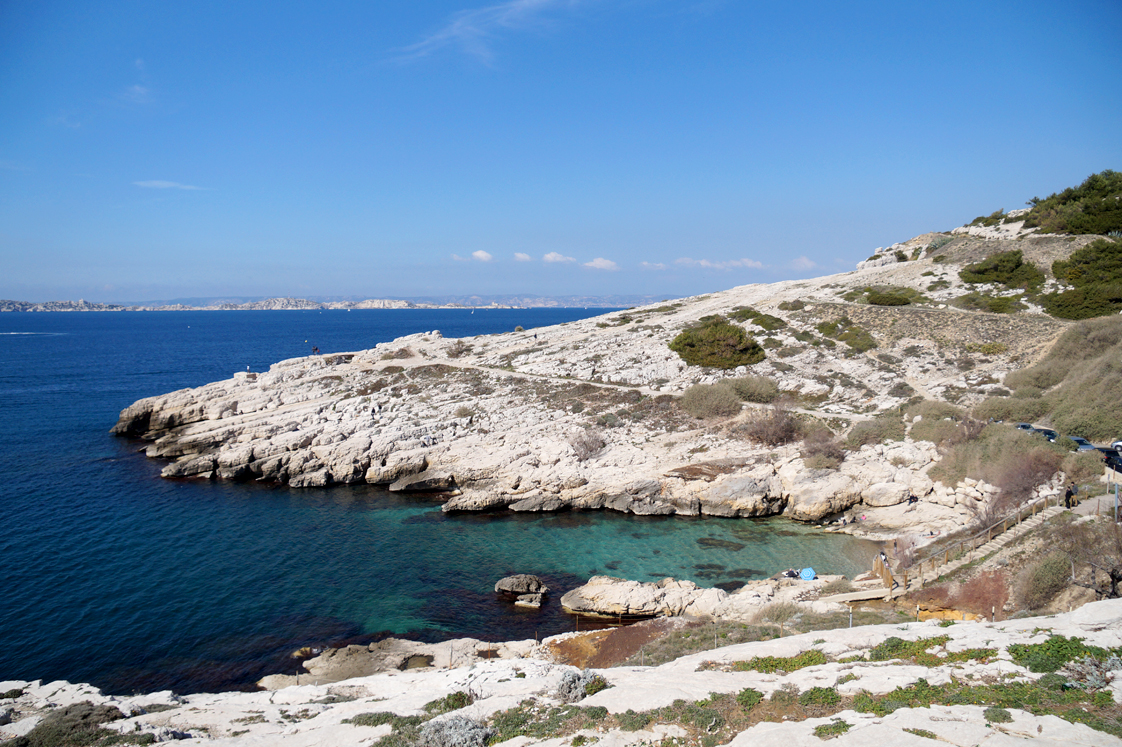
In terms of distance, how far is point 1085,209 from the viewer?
5803cm

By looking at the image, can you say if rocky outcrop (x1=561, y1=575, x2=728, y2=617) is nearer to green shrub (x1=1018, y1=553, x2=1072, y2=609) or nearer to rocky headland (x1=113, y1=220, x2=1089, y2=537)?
green shrub (x1=1018, y1=553, x2=1072, y2=609)

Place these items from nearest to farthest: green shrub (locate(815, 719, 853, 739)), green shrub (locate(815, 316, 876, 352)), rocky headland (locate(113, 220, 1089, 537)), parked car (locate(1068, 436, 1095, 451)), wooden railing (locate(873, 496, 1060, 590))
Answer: green shrub (locate(815, 719, 853, 739)) < wooden railing (locate(873, 496, 1060, 590)) < parked car (locate(1068, 436, 1095, 451)) < rocky headland (locate(113, 220, 1089, 537)) < green shrub (locate(815, 316, 876, 352))

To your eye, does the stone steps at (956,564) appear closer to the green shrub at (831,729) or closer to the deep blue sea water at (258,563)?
the deep blue sea water at (258,563)

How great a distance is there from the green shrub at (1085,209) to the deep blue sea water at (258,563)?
5200cm

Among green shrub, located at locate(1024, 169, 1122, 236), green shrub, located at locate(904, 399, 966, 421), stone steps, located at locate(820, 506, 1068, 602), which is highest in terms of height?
green shrub, located at locate(1024, 169, 1122, 236)

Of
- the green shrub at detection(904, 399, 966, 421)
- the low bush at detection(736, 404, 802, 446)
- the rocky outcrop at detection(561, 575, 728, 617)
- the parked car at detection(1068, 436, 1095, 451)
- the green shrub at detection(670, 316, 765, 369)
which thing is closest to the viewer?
the rocky outcrop at detection(561, 575, 728, 617)

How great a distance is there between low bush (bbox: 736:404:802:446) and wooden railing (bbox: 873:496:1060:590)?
13.8m

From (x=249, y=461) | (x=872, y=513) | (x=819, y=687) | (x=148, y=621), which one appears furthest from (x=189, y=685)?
(x=872, y=513)

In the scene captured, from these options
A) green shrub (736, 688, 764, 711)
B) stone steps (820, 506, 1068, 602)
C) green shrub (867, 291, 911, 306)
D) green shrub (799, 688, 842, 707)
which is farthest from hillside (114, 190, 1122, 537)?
green shrub (736, 688, 764, 711)

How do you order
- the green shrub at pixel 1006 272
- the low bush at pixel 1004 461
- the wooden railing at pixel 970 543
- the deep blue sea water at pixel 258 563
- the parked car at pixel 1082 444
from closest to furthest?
1. the deep blue sea water at pixel 258 563
2. the wooden railing at pixel 970 543
3. the low bush at pixel 1004 461
4. the parked car at pixel 1082 444
5. the green shrub at pixel 1006 272

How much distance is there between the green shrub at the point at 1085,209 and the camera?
54856 millimetres

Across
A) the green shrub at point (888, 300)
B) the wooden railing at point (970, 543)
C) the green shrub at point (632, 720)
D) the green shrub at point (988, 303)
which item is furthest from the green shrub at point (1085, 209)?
the green shrub at point (632, 720)

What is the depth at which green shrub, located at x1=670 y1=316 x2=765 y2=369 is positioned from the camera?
48000mm

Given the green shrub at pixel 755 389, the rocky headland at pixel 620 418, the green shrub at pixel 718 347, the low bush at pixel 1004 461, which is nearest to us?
the low bush at pixel 1004 461
